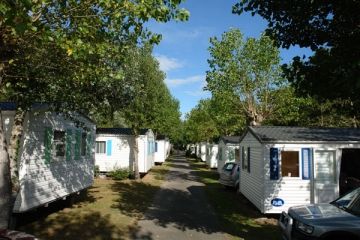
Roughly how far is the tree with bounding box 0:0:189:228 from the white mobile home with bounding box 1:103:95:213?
97 centimetres

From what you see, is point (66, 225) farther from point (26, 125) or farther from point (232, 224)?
point (232, 224)

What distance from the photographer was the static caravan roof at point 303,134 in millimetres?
10156

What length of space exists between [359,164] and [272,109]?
5.37m

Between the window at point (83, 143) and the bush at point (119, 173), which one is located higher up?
the window at point (83, 143)

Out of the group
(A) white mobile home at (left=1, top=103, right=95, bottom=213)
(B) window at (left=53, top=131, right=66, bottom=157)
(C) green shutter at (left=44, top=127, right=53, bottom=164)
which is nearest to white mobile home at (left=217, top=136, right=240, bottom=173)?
(A) white mobile home at (left=1, top=103, right=95, bottom=213)

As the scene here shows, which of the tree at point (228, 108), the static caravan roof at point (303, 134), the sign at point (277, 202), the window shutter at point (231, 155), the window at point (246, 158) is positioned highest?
the tree at point (228, 108)

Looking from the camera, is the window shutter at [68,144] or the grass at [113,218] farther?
the window shutter at [68,144]

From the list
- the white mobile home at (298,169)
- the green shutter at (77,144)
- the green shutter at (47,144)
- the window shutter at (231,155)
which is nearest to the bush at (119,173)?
the window shutter at (231,155)

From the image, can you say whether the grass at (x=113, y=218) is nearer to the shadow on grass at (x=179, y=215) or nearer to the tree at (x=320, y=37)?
the shadow on grass at (x=179, y=215)

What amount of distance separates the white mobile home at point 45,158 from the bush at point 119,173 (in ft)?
24.3

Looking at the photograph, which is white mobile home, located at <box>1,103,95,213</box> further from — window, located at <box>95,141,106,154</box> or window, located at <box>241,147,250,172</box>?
window, located at <box>95,141,106,154</box>

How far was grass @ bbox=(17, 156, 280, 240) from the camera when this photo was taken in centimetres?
782

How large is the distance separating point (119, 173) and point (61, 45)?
15.1 meters

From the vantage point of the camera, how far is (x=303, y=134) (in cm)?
1098
